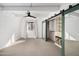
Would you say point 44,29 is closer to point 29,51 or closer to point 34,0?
point 29,51

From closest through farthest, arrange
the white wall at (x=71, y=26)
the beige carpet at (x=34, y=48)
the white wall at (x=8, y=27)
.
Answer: the white wall at (x=71, y=26) → the beige carpet at (x=34, y=48) → the white wall at (x=8, y=27)

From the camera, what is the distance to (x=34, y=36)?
14.5ft

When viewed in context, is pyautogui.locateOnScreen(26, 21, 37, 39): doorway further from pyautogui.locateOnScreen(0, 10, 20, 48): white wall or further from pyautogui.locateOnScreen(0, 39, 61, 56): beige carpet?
Result: pyautogui.locateOnScreen(0, 10, 20, 48): white wall

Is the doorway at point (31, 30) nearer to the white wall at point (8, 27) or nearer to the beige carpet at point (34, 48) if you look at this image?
the beige carpet at point (34, 48)

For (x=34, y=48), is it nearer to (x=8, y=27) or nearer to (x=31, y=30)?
(x=31, y=30)

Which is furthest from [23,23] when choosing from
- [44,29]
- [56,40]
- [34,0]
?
[34,0]

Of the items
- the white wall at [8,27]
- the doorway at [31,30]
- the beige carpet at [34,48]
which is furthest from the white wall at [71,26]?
the white wall at [8,27]

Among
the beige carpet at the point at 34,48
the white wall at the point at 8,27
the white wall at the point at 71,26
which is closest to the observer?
the white wall at the point at 71,26

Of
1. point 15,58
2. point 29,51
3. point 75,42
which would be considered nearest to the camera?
point 15,58

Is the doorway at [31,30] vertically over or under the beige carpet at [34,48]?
over

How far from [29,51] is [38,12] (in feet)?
5.35

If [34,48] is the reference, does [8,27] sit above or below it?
above

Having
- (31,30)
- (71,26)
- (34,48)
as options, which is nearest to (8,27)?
(31,30)

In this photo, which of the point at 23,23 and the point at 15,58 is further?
the point at 23,23
